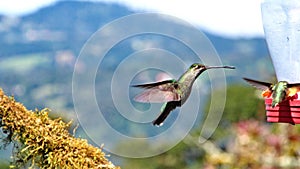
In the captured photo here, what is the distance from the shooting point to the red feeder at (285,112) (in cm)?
275

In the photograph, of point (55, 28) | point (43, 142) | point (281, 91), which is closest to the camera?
point (43, 142)

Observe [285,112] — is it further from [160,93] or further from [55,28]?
[55,28]

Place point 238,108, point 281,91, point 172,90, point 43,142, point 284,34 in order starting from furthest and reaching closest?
point 238,108, point 284,34, point 172,90, point 281,91, point 43,142

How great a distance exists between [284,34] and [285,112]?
31.4 inches

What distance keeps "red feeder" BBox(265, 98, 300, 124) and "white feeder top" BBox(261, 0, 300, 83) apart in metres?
0.56

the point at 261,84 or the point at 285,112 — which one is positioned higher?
the point at 261,84

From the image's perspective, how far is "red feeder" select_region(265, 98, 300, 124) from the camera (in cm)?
275

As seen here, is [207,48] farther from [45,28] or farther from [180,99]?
[45,28]

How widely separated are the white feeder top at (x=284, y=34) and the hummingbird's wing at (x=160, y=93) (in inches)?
30.6

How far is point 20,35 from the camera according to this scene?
166750 millimetres

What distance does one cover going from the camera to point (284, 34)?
347 centimetres

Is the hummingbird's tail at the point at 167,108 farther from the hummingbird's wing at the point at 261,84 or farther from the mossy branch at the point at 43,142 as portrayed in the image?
the mossy branch at the point at 43,142

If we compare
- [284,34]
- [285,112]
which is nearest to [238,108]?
[284,34]

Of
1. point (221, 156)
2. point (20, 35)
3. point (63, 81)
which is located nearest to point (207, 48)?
point (221, 156)
